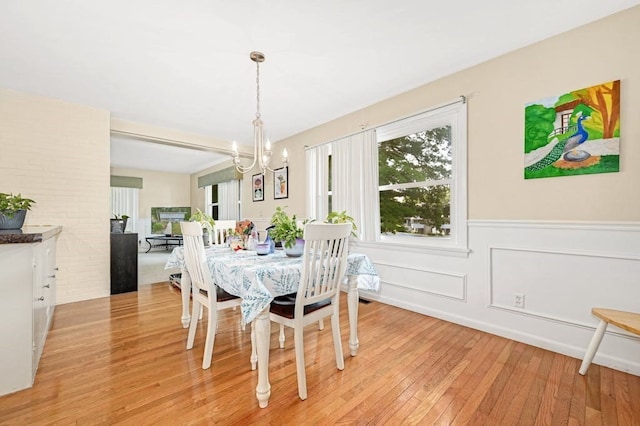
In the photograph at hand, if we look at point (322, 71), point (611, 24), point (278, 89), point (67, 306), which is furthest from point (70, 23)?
point (611, 24)

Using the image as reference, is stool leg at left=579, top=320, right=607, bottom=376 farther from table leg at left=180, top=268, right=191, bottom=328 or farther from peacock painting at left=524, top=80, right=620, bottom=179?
table leg at left=180, top=268, right=191, bottom=328

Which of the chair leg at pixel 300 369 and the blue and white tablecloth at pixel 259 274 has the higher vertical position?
the blue and white tablecloth at pixel 259 274

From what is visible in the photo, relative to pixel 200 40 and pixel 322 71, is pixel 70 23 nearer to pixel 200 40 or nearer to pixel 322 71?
pixel 200 40

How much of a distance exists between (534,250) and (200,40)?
306cm

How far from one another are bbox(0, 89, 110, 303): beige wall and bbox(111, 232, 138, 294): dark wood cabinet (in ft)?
0.46

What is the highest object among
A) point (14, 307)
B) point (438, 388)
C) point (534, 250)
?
point (534, 250)

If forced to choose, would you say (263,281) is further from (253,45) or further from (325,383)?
(253,45)

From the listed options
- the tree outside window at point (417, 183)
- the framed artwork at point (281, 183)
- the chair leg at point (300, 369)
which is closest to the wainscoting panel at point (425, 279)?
the tree outside window at point (417, 183)

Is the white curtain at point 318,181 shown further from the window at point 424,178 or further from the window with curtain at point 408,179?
the window at point 424,178

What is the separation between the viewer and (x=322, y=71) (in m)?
2.63

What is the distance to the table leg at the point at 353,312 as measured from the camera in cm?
200

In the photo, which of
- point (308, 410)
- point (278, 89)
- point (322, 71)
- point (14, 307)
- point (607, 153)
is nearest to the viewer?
point (308, 410)

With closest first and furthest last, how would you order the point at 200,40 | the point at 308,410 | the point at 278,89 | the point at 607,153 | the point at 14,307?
the point at 308,410 < the point at 14,307 < the point at 607,153 < the point at 200,40 < the point at 278,89

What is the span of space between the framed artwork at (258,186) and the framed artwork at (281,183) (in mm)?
417
